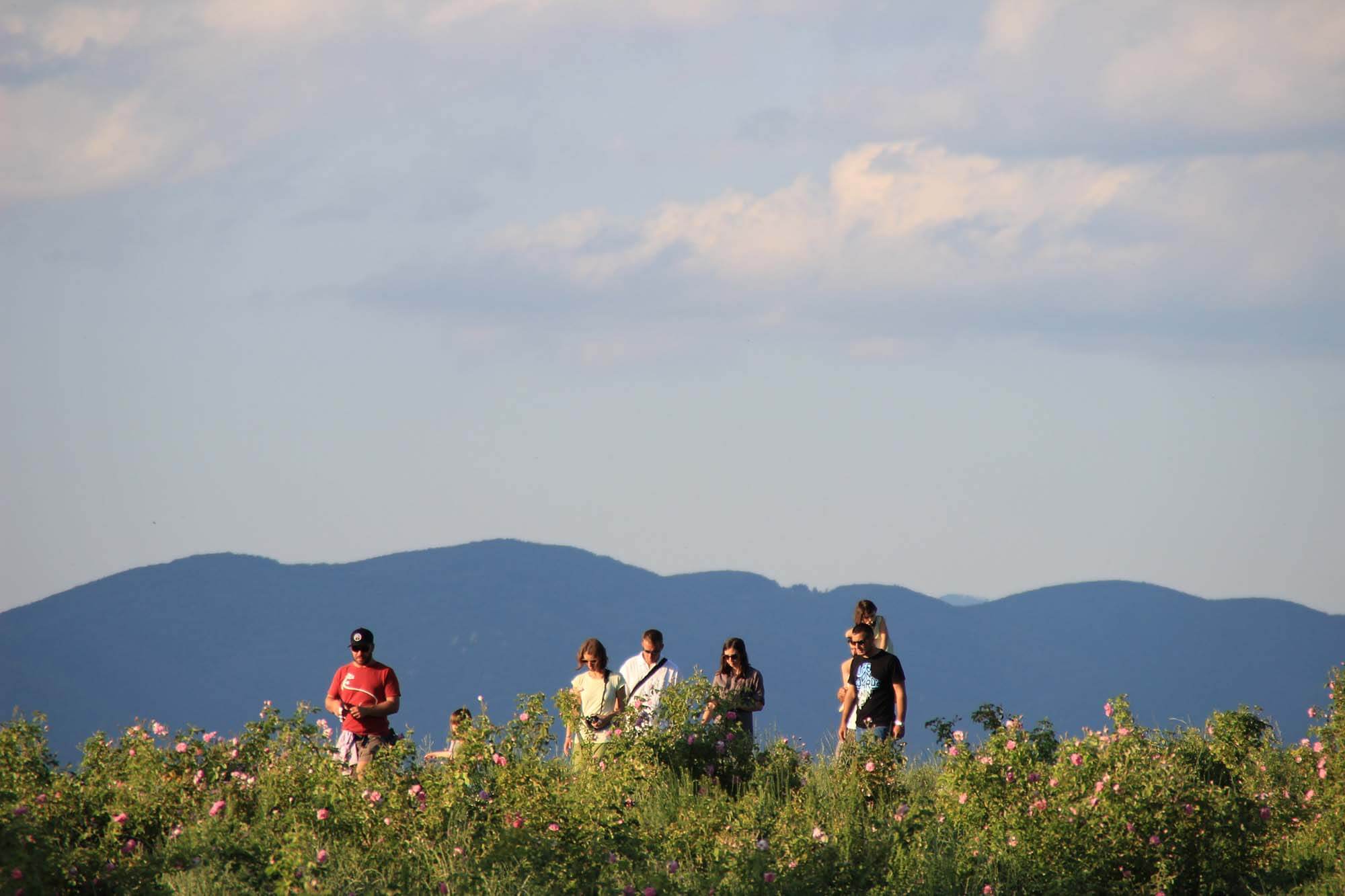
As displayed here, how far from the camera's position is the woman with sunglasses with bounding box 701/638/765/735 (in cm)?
1015

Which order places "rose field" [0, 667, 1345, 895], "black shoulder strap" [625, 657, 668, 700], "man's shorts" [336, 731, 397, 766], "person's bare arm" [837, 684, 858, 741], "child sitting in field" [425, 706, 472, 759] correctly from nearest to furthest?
"rose field" [0, 667, 1345, 895] < "child sitting in field" [425, 706, 472, 759] < "man's shorts" [336, 731, 397, 766] < "person's bare arm" [837, 684, 858, 741] < "black shoulder strap" [625, 657, 668, 700]

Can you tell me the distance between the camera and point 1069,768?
835cm

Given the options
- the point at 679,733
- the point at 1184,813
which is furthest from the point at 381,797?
the point at 1184,813

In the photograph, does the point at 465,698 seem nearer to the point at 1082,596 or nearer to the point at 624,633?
the point at 624,633

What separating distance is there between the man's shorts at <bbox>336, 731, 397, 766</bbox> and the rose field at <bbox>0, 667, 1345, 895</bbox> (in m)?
0.28

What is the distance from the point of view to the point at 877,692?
9.96 metres

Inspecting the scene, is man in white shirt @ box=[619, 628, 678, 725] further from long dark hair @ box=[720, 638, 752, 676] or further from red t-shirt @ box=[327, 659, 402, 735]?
red t-shirt @ box=[327, 659, 402, 735]

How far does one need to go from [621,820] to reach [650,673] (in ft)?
7.54

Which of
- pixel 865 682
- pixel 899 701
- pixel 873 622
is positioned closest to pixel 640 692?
pixel 865 682

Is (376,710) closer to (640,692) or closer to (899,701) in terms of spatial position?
(640,692)

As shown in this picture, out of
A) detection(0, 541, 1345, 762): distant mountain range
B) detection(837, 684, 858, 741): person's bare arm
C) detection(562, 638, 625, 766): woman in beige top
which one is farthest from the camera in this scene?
detection(0, 541, 1345, 762): distant mountain range

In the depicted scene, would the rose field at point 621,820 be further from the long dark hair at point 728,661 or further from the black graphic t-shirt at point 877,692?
the long dark hair at point 728,661

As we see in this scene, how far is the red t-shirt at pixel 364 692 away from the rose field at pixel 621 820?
1.12ft

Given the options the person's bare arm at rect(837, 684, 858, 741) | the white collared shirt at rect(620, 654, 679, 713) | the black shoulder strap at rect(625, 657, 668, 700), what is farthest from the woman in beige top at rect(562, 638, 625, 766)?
the person's bare arm at rect(837, 684, 858, 741)
